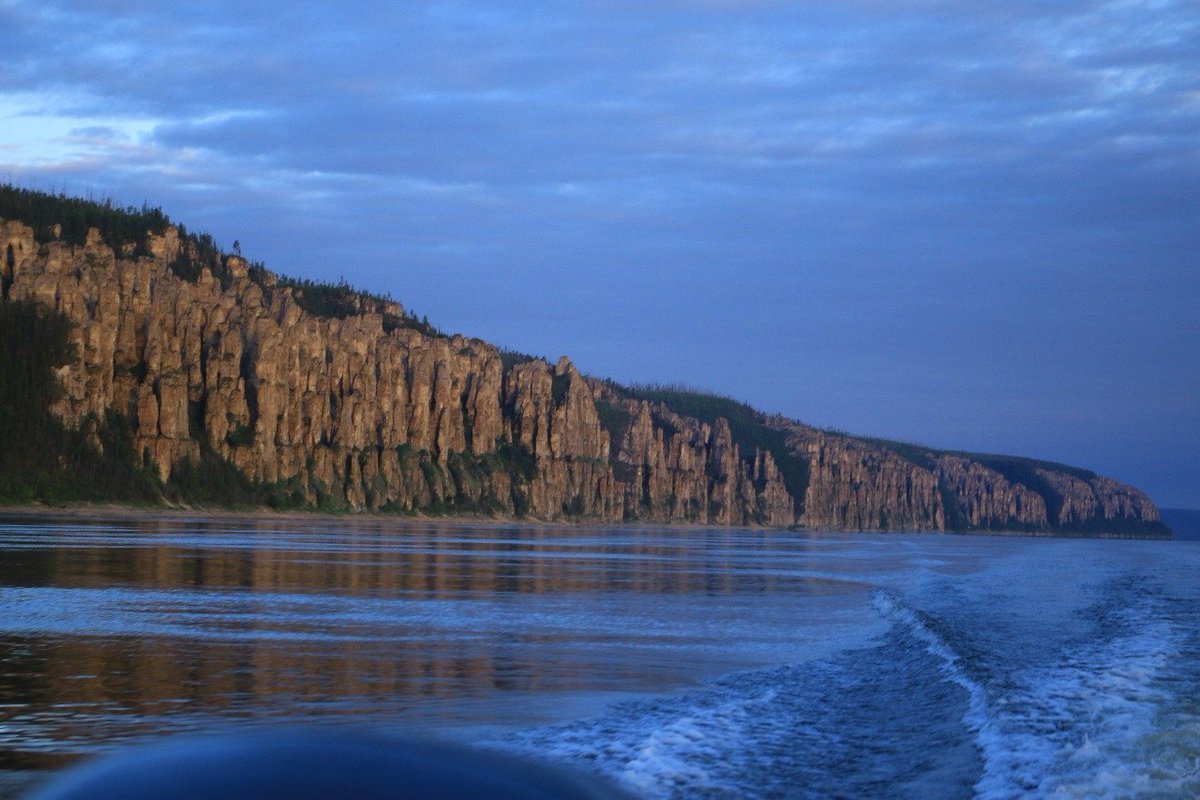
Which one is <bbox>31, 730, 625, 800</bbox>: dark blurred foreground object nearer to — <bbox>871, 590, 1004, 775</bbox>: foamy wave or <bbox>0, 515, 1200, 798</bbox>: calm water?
<bbox>0, 515, 1200, 798</bbox>: calm water

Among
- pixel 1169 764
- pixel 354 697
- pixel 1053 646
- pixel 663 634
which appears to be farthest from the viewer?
pixel 663 634

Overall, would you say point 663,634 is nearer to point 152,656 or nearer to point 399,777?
point 152,656

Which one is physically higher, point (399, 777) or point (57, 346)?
point (57, 346)

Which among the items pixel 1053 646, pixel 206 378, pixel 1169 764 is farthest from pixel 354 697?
pixel 206 378

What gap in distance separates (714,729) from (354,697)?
16.6 feet

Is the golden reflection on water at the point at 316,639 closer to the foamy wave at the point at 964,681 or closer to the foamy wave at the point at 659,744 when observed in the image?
the foamy wave at the point at 659,744

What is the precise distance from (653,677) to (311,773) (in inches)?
350

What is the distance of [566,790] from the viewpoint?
36.0ft

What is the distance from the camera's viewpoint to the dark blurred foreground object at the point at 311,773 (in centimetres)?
1006

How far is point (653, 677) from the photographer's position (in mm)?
18781

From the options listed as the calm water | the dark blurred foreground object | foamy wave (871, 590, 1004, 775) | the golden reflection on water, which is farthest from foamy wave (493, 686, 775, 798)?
foamy wave (871, 590, 1004, 775)

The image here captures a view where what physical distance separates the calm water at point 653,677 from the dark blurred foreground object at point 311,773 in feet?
2.17

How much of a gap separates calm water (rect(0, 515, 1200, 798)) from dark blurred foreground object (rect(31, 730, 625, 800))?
66 centimetres

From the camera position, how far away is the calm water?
12617 millimetres
